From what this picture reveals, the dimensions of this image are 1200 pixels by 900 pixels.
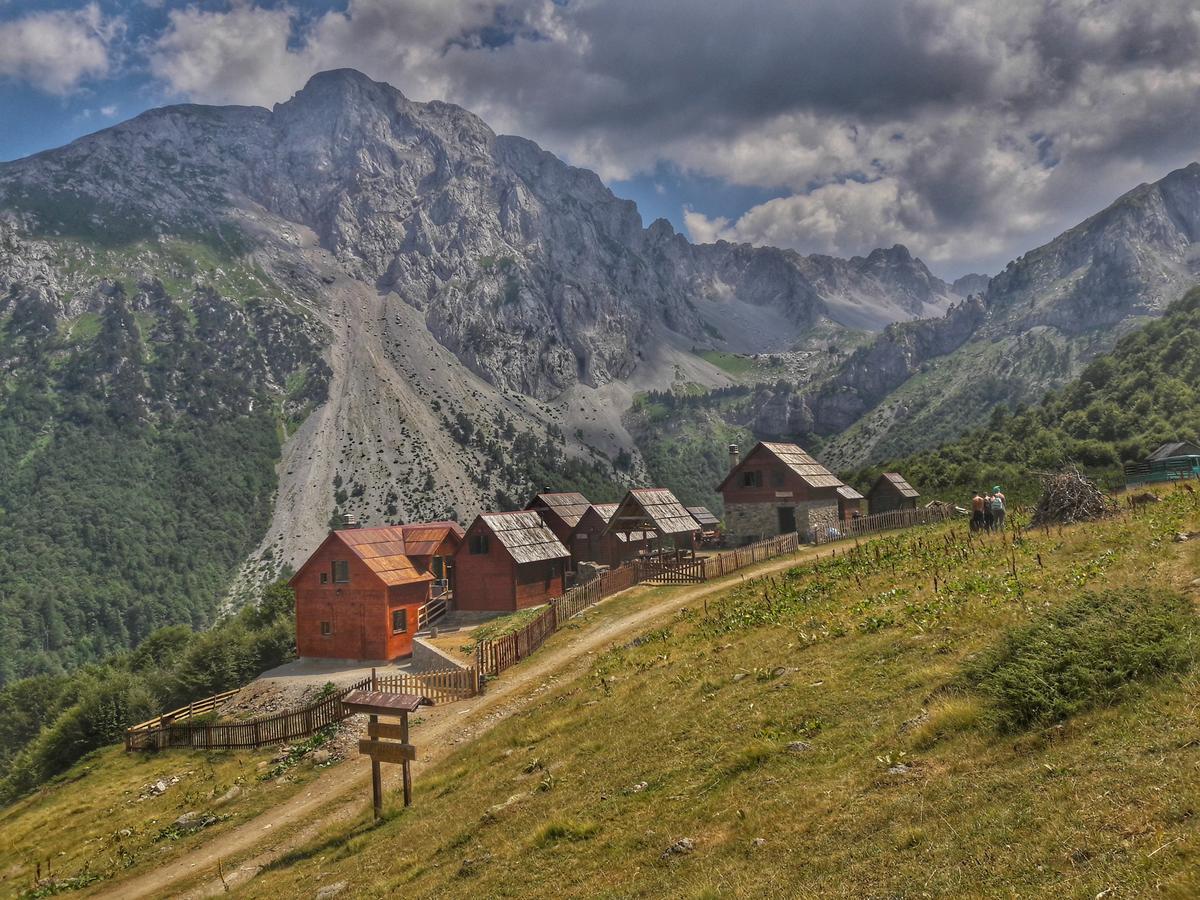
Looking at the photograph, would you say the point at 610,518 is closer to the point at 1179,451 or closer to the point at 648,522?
the point at 648,522

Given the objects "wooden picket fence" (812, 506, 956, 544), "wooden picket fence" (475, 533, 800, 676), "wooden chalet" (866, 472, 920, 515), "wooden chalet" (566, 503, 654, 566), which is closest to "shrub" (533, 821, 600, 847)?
"wooden picket fence" (475, 533, 800, 676)

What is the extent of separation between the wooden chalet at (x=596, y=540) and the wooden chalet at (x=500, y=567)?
6.15 metres

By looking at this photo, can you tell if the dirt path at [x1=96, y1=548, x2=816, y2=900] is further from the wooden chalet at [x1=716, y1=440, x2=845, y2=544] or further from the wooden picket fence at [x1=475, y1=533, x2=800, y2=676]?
the wooden chalet at [x1=716, y1=440, x2=845, y2=544]

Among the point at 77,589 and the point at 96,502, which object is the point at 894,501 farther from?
the point at 96,502

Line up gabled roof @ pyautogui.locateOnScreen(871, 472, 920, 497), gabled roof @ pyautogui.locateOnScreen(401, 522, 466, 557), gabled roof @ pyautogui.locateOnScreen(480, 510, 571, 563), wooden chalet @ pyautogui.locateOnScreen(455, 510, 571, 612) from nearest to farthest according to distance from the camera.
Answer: wooden chalet @ pyautogui.locateOnScreen(455, 510, 571, 612), gabled roof @ pyautogui.locateOnScreen(480, 510, 571, 563), gabled roof @ pyautogui.locateOnScreen(401, 522, 466, 557), gabled roof @ pyautogui.locateOnScreen(871, 472, 920, 497)

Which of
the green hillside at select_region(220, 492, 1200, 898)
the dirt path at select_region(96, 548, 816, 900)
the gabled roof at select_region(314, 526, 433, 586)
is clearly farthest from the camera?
the gabled roof at select_region(314, 526, 433, 586)

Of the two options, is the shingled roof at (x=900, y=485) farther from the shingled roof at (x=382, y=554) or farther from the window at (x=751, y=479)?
the shingled roof at (x=382, y=554)

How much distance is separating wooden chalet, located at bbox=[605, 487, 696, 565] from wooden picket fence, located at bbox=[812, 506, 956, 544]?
14.9m

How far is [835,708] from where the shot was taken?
41.4 ft

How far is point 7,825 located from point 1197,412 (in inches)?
4341

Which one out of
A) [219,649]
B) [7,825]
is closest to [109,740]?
[219,649]

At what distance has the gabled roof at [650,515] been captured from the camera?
6259cm

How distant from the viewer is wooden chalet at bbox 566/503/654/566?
221ft

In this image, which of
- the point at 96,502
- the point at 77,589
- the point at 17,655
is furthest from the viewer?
the point at 96,502
